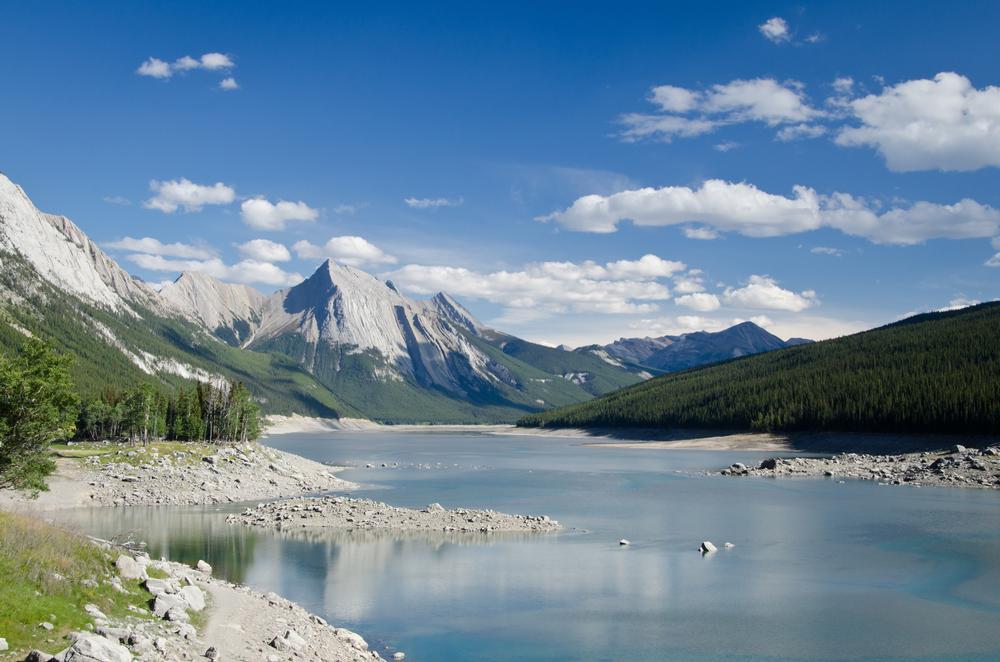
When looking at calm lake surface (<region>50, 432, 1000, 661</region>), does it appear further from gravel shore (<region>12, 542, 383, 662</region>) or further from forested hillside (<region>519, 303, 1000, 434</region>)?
forested hillside (<region>519, 303, 1000, 434</region>)

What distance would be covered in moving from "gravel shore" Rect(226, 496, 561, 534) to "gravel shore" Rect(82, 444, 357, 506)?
10048 millimetres

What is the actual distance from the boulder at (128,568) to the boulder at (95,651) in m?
7.12

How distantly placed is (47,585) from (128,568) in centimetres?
401

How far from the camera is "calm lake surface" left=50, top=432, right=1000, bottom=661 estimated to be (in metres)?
30.9

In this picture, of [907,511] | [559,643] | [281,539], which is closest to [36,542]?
[559,643]

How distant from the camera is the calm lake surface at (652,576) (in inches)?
1216

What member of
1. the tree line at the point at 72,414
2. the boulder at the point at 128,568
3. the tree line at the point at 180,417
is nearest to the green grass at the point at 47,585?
the boulder at the point at 128,568

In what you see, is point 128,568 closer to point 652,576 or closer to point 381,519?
point 652,576

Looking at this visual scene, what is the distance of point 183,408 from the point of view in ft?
345

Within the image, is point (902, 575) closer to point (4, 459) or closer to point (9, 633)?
point (9, 633)

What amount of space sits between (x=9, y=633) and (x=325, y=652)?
9879 millimetres

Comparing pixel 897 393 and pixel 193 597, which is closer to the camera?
pixel 193 597

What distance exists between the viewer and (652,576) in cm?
4275

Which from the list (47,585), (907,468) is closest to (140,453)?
(47,585)
